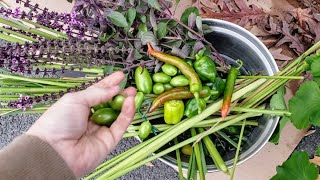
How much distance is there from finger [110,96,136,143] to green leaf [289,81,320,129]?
417 mm

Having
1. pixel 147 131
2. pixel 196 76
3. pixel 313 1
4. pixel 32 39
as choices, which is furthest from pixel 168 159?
pixel 313 1

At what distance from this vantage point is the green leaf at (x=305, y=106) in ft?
3.91

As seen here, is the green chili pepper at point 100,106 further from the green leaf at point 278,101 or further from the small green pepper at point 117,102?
the green leaf at point 278,101

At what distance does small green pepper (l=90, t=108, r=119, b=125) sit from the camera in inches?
47.1

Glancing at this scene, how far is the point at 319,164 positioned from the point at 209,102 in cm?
48

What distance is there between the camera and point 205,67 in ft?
4.12

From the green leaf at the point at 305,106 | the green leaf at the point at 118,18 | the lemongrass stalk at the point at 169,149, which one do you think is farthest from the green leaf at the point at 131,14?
the green leaf at the point at 305,106

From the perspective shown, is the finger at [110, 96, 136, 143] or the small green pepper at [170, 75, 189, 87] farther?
the small green pepper at [170, 75, 189, 87]

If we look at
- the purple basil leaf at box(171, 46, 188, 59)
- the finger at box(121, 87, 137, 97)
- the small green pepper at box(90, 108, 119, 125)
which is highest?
the purple basil leaf at box(171, 46, 188, 59)

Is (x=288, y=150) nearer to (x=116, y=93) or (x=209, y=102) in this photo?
(x=209, y=102)

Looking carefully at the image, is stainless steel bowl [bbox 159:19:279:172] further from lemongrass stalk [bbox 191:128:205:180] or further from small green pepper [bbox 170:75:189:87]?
small green pepper [bbox 170:75:189:87]

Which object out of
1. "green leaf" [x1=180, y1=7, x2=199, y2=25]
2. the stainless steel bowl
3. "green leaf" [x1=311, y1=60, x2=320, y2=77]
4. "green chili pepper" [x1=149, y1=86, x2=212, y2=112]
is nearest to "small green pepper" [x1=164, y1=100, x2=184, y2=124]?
"green chili pepper" [x1=149, y1=86, x2=212, y2=112]

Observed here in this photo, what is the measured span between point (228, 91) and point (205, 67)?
0.09 metres

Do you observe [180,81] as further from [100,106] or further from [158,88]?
[100,106]
